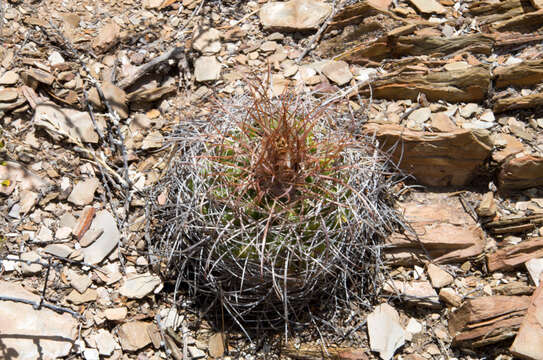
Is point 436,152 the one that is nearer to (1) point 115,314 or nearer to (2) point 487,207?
(2) point 487,207

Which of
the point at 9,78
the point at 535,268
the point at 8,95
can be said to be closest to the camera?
the point at 535,268

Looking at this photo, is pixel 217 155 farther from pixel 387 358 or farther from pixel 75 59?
pixel 75 59

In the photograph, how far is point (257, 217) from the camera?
2236 millimetres

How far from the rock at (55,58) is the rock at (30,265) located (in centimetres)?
131

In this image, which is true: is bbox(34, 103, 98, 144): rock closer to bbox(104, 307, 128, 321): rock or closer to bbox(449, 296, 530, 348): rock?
bbox(104, 307, 128, 321): rock

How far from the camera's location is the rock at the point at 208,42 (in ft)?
11.1

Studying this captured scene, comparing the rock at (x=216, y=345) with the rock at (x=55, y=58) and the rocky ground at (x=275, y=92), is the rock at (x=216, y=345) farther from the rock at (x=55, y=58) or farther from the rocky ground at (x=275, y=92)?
the rock at (x=55, y=58)

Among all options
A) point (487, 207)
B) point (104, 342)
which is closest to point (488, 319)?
point (487, 207)

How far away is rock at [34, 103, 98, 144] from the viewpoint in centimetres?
283

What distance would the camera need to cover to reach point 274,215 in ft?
6.96

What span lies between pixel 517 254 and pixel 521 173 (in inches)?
17.3

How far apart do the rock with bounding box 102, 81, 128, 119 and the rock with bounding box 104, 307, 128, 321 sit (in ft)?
4.01

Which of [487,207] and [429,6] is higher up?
[429,6]

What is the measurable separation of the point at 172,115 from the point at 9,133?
0.93m
